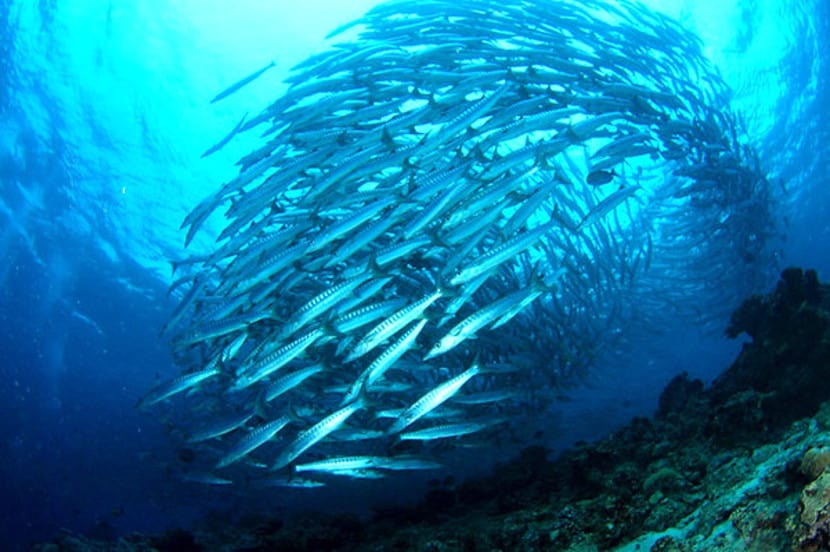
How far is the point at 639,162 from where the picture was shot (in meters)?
17.5

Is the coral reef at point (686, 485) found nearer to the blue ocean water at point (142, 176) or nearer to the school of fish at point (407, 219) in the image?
the school of fish at point (407, 219)

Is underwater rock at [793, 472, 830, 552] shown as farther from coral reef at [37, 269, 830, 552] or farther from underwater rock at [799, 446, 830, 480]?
underwater rock at [799, 446, 830, 480]

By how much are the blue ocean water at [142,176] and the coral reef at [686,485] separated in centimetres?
681

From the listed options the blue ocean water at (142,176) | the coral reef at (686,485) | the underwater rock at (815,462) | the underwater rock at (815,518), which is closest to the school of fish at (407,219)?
the coral reef at (686,485)

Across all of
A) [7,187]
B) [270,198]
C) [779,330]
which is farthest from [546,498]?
[7,187]

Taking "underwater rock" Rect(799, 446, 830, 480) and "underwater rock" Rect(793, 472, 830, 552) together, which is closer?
"underwater rock" Rect(793, 472, 830, 552)

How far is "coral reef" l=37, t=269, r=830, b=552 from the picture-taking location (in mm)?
2875

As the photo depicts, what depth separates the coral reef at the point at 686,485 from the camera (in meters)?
2.88

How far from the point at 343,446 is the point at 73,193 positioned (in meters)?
13.4

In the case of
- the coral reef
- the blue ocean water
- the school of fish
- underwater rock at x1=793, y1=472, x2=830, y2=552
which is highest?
the blue ocean water

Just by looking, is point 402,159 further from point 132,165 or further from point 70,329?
point 70,329

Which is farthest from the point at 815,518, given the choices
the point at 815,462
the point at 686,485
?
the point at 686,485

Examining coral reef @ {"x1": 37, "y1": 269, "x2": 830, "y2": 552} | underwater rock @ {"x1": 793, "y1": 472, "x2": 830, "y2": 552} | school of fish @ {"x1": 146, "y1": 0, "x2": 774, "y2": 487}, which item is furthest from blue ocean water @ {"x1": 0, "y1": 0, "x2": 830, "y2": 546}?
underwater rock @ {"x1": 793, "y1": 472, "x2": 830, "y2": 552}

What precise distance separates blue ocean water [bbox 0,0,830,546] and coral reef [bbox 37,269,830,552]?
6.81 meters
